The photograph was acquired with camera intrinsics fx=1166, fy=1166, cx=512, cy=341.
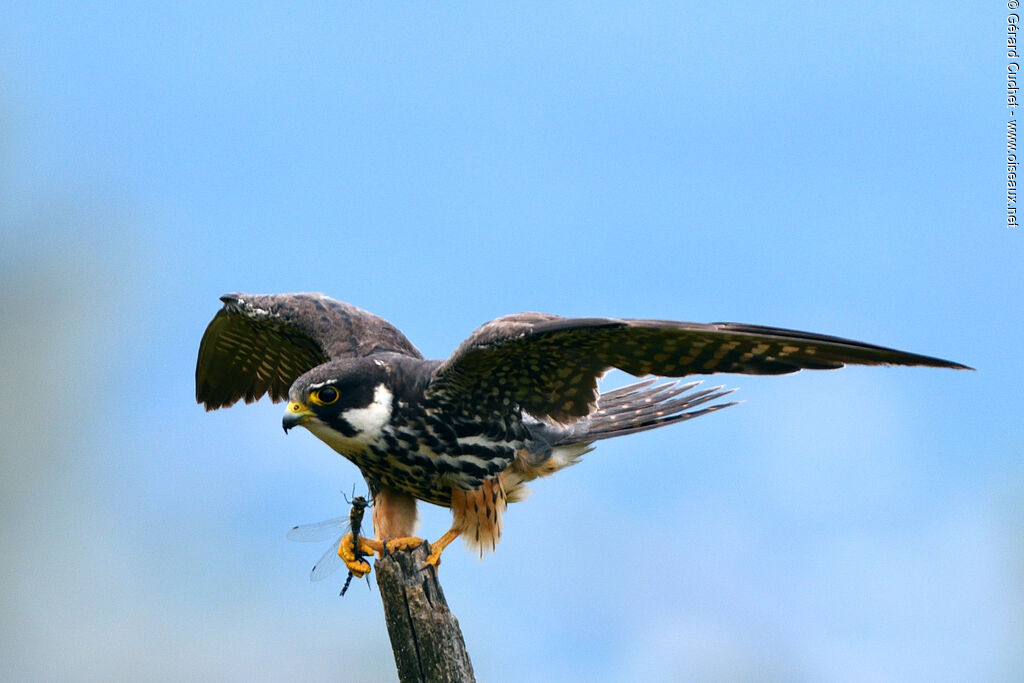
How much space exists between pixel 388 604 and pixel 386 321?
6.00 ft

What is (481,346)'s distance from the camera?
190 inches

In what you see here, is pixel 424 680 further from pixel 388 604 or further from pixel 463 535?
pixel 463 535

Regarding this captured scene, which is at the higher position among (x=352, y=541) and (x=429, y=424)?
(x=429, y=424)

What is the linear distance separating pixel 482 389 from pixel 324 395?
691 mm

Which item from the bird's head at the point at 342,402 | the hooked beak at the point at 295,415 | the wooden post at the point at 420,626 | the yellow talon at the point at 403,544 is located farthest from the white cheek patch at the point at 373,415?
the wooden post at the point at 420,626

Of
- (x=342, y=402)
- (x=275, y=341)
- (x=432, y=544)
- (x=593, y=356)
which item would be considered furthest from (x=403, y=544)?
(x=275, y=341)

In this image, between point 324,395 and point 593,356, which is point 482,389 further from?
point 324,395

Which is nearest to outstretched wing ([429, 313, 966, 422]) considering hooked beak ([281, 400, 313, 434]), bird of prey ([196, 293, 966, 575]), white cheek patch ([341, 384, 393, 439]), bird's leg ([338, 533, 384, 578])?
bird of prey ([196, 293, 966, 575])

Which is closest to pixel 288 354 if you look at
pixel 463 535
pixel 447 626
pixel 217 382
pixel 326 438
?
pixel 217 382

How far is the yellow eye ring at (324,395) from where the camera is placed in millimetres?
5023

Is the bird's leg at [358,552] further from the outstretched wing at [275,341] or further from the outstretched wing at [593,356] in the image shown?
the outstretched wing at [275,341]

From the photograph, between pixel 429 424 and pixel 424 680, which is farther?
pixel 429 424

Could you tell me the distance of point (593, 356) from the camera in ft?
16.5

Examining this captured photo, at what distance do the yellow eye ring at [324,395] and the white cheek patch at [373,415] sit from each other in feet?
0.28
